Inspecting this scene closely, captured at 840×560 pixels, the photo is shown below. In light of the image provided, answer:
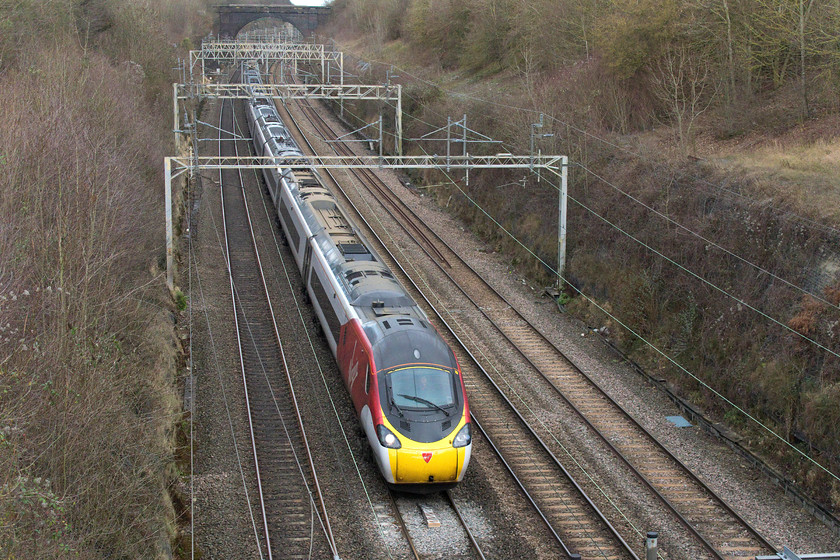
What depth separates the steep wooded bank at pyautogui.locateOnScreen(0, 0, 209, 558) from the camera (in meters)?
10.1

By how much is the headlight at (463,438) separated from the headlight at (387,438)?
3.25 ft

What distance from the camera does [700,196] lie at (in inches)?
861

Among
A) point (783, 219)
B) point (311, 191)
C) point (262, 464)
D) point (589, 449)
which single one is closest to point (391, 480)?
point (262, 464)

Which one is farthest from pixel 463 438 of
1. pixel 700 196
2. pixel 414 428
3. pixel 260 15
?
pixel 260 15

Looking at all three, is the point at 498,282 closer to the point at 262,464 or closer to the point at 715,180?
the point at 715,180

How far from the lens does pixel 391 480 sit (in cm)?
1383

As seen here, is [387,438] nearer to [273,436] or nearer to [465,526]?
[465,526]

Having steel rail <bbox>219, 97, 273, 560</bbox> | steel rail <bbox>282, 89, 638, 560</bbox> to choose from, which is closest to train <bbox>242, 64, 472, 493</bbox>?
steel rail <bbox>219, 97, 273, 560</bbox>

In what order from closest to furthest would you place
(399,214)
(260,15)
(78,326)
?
(78,326) → (399,214) → (260,15)

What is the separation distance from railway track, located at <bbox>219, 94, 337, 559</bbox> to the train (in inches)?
57.5

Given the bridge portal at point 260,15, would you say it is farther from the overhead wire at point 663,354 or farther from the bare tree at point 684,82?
the bare tree at point 684,82

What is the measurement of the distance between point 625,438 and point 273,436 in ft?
24.6

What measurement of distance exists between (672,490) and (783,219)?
7808 mm

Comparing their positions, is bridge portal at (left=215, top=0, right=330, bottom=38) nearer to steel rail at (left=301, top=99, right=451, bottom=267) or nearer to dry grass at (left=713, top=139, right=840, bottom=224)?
steel rail at (left=301, top=99, right=451, bottom=267)
